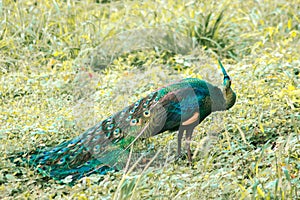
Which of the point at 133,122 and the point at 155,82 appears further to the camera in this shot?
the point at 155,82

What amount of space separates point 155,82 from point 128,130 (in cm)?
162

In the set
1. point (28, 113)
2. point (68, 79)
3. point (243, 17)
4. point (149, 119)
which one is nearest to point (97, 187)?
point (149, 119)

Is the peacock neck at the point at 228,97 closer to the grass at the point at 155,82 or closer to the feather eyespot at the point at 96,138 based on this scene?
the grass at the point at 155,82

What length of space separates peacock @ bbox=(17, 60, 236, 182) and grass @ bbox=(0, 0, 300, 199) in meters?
0.15

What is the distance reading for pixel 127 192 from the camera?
3625 mm

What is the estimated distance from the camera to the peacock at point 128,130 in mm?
4422

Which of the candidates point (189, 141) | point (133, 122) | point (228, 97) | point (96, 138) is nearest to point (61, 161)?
point (96, 138)

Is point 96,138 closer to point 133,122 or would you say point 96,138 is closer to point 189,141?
point 133,122

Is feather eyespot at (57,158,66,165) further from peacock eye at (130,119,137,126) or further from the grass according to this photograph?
peacock eye at (130,119,137,126)

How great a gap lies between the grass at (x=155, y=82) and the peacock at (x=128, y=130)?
0.48ft

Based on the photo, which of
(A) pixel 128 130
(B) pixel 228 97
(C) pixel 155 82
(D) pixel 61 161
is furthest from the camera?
(C) pixel 155 82

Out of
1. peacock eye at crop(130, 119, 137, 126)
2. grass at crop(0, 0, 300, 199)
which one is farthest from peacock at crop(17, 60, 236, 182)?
grass at crop(0, 0, 300, 199)

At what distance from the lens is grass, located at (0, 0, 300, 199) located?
4.03 m

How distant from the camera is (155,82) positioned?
6086 mm
